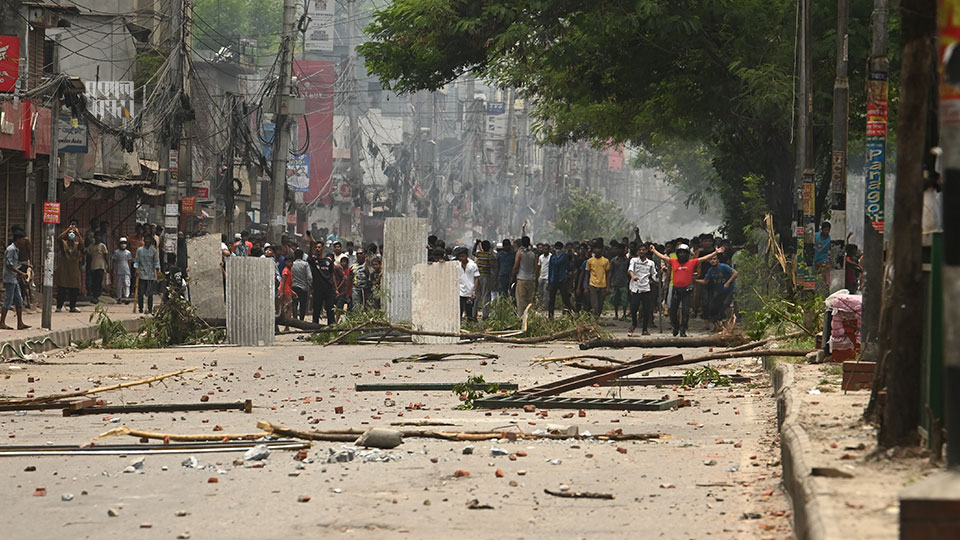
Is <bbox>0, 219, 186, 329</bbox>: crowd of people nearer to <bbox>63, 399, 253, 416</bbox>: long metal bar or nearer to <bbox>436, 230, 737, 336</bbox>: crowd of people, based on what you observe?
<bbox>436, 230, 737, 336</bbox>: crowd of people

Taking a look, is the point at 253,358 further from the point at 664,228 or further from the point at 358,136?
the point at 664,228

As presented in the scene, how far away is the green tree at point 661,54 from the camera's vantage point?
25.4 metres

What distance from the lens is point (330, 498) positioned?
23.4ft

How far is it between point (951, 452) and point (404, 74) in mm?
24490

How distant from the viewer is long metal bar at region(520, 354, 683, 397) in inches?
452

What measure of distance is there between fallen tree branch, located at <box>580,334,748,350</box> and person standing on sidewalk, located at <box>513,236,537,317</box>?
11329 mm

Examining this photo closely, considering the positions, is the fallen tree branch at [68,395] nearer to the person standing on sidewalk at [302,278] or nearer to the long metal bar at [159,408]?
the long metal bar at [159,408]

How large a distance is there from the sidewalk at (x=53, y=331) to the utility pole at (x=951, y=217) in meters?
15.0

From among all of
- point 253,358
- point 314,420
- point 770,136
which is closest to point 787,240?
point 770,136

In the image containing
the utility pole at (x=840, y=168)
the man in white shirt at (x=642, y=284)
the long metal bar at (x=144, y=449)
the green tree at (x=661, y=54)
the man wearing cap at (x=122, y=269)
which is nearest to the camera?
the long metal bar at (x=144, y=449)

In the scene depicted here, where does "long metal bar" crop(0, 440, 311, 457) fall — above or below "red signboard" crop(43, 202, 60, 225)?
below

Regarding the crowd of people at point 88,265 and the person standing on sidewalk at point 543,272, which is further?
the person standing on sidewalk at point 543,272

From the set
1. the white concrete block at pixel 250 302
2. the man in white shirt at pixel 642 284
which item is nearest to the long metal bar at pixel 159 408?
the white concrete block at pixel 250 302

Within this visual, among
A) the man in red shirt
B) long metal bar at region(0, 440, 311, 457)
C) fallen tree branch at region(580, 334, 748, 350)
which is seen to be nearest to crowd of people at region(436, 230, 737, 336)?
the man in red shirt
